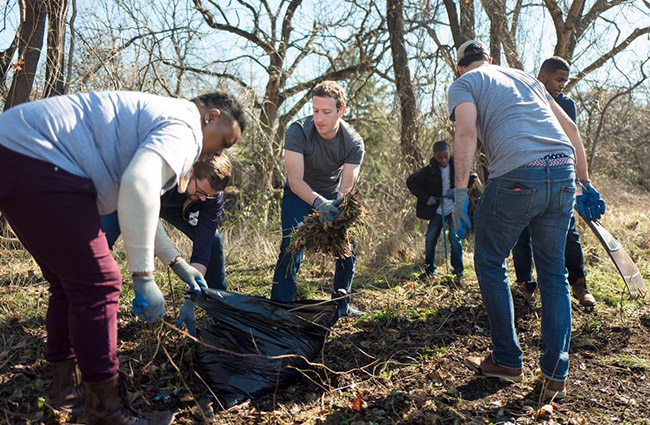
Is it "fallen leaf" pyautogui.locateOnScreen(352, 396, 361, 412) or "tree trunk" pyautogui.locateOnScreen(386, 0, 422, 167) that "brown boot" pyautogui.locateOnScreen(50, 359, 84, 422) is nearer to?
"fallen leaf" pyautogui.locateOnScreen(352, 396, 361, 412)

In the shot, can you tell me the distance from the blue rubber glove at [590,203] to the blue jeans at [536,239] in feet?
3.88

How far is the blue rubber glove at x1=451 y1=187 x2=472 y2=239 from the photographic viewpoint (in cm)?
289

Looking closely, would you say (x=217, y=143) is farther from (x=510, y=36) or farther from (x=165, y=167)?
(x=510, y=36)

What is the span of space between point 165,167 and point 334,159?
193 cm

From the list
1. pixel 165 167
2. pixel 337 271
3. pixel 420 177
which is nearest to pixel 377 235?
pixel 420 177

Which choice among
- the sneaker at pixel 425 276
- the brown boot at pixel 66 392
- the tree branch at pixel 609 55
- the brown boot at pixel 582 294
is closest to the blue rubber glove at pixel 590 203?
the brown boot at pixel 582 294

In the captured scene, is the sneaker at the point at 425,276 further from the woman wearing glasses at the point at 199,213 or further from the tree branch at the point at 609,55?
the tree branch at the point at 609,55

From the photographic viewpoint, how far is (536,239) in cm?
264

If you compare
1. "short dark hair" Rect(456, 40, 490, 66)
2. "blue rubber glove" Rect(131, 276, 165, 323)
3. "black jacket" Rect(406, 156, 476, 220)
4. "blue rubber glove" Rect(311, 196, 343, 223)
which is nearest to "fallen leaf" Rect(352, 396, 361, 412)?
"blue rubber glove" Rect(131, 276, 165, 323)

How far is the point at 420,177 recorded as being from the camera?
17.6 feet

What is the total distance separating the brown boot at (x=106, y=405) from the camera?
1.94m

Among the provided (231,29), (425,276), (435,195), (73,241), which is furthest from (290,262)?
(231,29)

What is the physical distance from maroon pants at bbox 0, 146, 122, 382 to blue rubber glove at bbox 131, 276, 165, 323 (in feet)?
0.31

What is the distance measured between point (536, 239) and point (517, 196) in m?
0.29
